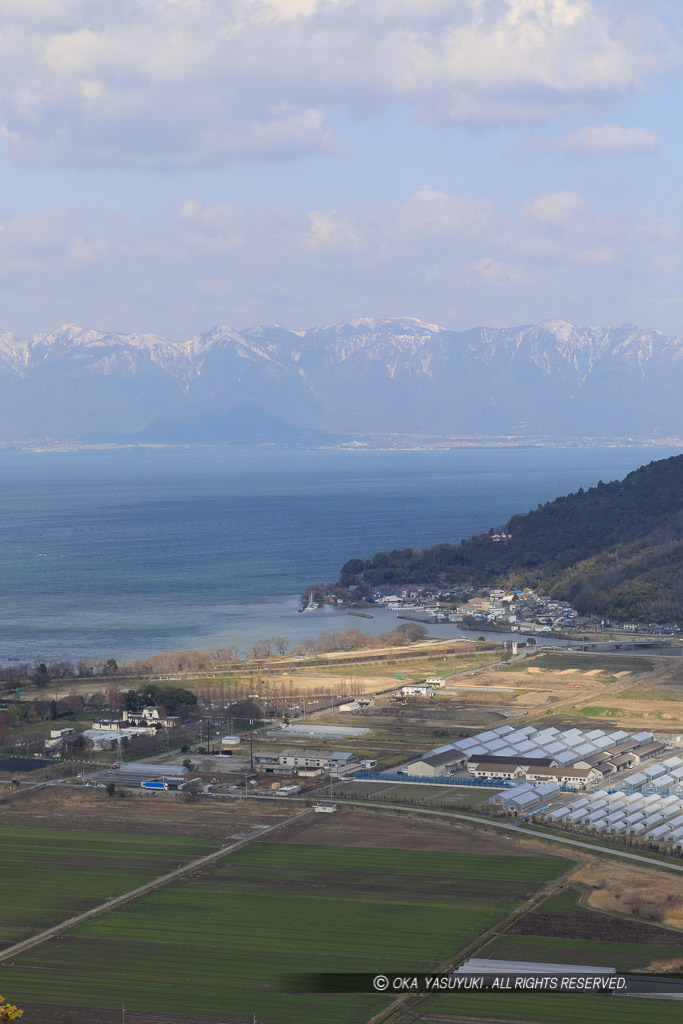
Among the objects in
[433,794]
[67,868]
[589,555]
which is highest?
[589,555]

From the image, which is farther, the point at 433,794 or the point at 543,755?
the point at 543,755

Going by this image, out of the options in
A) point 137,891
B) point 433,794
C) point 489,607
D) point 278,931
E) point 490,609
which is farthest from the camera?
point 489,607

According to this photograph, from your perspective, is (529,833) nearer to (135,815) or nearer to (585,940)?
(585,940)

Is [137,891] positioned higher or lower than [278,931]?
higher

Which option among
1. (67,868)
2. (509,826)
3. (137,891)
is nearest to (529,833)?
(509,826)

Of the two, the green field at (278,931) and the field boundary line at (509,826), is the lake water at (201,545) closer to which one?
the field boundary line at (509,826)

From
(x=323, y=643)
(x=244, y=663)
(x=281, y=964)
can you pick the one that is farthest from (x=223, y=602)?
(x=281, y=964)

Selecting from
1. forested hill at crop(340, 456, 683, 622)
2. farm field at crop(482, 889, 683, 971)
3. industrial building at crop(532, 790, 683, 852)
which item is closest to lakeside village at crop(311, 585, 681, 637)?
forested hill at crop(340, 456, 683, 622)
